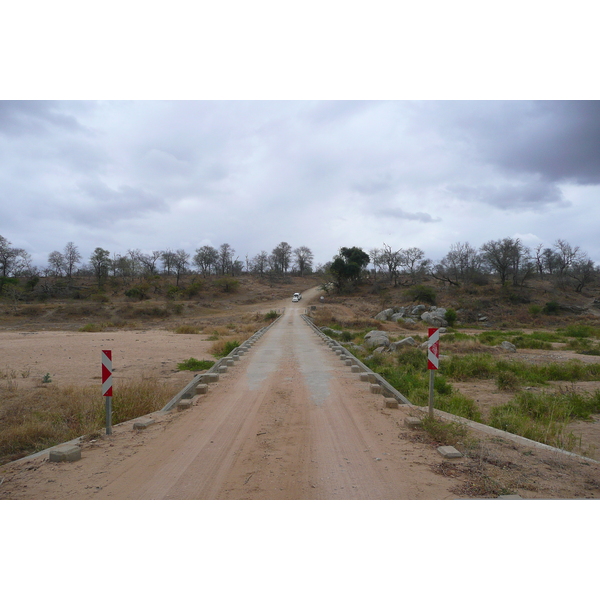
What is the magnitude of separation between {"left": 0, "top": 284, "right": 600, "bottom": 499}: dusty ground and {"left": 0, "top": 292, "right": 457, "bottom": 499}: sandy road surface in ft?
0.05

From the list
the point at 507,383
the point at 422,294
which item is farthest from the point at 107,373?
the point at 422,294

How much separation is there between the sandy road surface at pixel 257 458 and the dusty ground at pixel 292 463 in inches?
0.6

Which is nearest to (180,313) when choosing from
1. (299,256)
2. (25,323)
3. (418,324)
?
(25,323)

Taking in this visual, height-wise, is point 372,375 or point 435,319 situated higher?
point 372,375

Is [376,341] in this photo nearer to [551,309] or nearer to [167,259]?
[551,309]

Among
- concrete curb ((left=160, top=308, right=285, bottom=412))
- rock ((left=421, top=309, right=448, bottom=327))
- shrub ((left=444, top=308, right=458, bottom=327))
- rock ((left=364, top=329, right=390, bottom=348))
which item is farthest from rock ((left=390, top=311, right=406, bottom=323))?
concrete curb ((left=160, top=308, right=285, bottom=412))

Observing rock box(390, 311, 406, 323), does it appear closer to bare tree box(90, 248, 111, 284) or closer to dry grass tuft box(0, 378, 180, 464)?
dry grass tuft box(0, 378, 180, 464)

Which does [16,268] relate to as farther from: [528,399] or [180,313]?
[528,399]

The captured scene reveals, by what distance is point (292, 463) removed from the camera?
4.96 meters

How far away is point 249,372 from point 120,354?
908 centimetres

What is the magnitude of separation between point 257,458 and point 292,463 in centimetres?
51

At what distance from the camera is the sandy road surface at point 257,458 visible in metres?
4.25

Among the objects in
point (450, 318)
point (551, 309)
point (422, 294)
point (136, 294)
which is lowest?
point (450, 318)

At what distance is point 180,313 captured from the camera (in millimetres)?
53719
